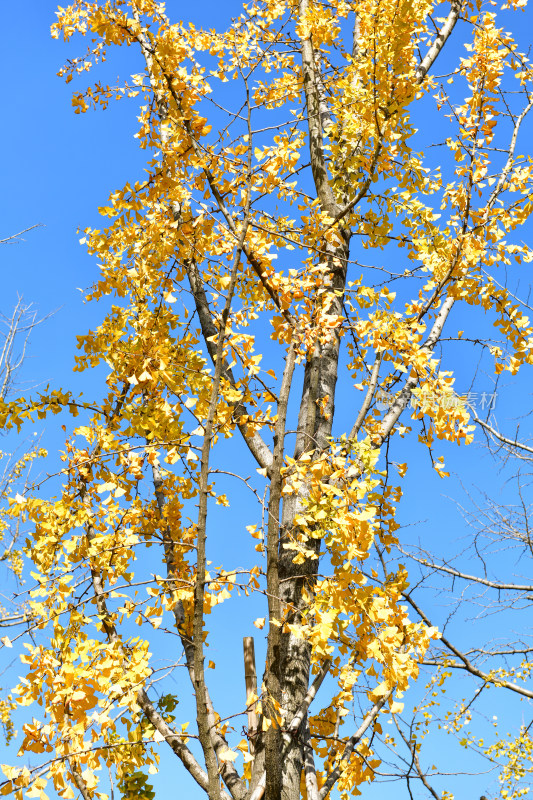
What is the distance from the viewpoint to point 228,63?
4930mm

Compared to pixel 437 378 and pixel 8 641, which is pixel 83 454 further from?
pixel 437 378

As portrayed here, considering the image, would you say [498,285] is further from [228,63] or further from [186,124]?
[228,63]

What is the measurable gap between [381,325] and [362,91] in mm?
1679

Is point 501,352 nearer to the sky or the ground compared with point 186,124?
nearer to the ground

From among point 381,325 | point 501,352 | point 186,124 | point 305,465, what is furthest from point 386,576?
point 186,124

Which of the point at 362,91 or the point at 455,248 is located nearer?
the point at 455,248

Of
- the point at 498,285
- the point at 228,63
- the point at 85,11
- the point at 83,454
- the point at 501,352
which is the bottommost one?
the point at 83,454

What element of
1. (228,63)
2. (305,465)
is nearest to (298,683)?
(305,465)

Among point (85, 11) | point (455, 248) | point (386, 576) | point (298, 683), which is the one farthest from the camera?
point (85, 11)

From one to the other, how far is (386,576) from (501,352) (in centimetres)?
163

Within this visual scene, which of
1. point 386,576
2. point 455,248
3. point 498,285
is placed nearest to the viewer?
point 386,576

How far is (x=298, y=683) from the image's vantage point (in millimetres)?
3121

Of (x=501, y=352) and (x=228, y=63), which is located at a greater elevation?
(x=228, y=63)

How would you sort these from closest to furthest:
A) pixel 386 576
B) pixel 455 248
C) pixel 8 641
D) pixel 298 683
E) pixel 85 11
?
pixel 8 641
pixel 298 683
pixel 386 576
pixel 455 248
pixel 85 11
